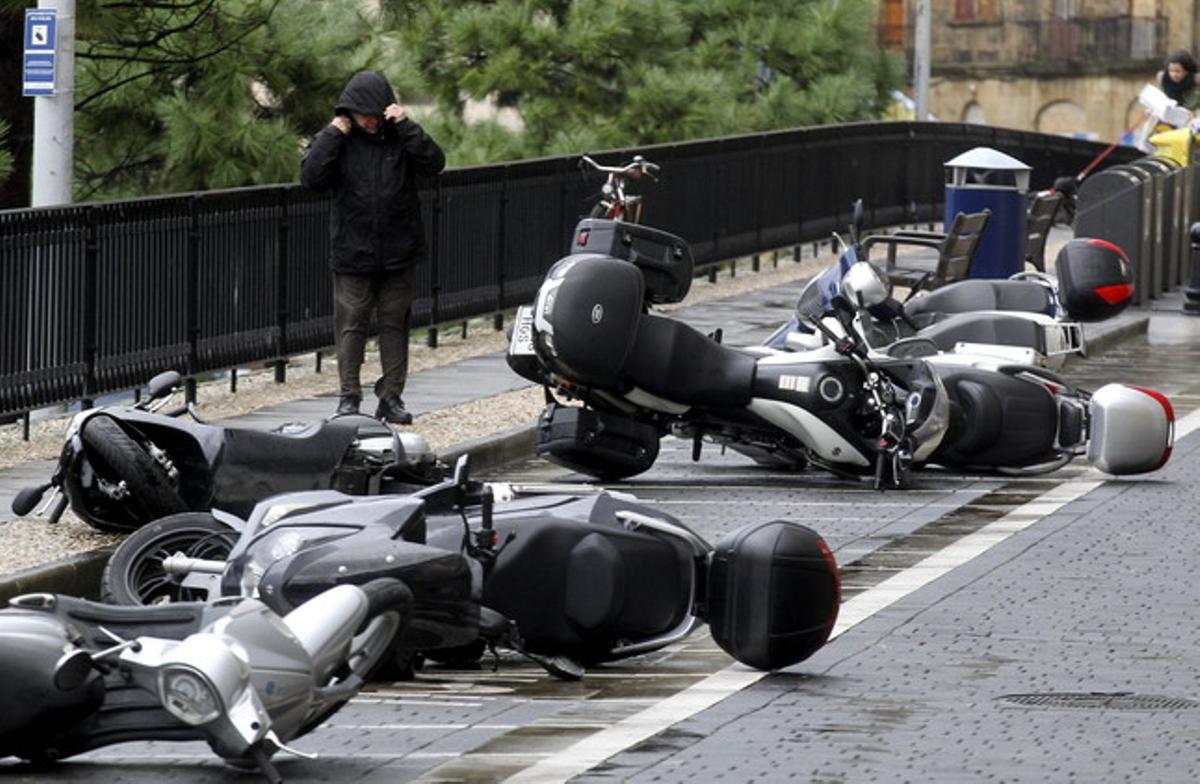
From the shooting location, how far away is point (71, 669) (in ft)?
27.8

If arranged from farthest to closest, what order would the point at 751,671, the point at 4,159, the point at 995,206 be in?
the point at 995,206 → the point at 4,159 → the point at 751,671

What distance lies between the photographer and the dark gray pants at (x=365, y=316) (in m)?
18.0

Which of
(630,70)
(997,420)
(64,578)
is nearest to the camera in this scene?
(64,578)

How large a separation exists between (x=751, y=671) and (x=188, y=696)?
3.06 meters

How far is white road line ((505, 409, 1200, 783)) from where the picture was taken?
30.0 feet

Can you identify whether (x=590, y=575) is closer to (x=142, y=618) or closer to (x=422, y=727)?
(x=422, y=727)

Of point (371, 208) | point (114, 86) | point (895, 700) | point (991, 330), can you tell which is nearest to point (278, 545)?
point (895, 700)

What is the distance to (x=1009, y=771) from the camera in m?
9.00

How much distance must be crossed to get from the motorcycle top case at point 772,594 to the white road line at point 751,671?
147mm

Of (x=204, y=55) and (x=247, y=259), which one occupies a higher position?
(x=204, y=55)

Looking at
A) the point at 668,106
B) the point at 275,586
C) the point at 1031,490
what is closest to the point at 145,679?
the point at 275,586

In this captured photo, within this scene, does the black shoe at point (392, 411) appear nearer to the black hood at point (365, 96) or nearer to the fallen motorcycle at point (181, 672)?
the black hood at point (365, 96)

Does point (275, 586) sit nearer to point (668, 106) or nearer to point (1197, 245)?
point (1197, 245)

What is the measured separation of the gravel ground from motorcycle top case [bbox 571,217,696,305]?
144cm
